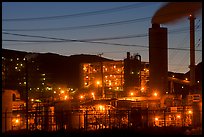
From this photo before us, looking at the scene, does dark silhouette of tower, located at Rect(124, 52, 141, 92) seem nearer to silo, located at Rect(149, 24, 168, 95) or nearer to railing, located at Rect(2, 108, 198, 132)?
silo, located at Rect(149, 24, 168, 95)

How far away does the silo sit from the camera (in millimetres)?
38812

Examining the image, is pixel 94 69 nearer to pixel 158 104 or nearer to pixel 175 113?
pixel 158 104

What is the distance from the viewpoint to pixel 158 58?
39.1 m

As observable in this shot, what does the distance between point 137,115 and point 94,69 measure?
2326cm

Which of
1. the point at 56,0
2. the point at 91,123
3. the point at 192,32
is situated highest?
the point at 192,32

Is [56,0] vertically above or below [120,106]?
above

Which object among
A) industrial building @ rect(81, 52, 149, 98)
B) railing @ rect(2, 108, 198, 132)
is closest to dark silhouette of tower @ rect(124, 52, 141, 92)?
industrial building @ rect(81, 52, 149, 98)

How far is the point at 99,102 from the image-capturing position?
3030cm

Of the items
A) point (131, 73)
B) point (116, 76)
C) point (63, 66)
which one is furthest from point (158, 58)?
point (63, 66)

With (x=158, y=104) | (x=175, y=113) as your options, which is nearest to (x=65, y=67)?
(x=158, y=104)

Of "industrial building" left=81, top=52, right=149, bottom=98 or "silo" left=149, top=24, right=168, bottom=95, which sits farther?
"industrial building" left=81, top=52, right=149, bottom=98

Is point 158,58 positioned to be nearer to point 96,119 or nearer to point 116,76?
point 116,76

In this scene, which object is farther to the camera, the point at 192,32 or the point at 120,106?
the point at 192,32

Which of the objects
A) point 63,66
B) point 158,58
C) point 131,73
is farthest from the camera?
point 63,66
